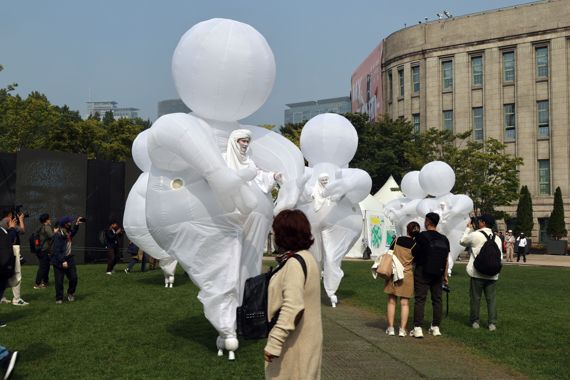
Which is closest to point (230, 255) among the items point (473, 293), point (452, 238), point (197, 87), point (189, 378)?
point (189, 378)

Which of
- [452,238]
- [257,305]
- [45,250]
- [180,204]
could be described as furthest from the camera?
[452,238]

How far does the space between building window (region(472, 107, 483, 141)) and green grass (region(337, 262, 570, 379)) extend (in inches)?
1098

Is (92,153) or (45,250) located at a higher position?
(92,153)

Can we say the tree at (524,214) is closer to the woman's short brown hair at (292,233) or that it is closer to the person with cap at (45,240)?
the person with cap at (45,240)

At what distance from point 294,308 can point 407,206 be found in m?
16.3

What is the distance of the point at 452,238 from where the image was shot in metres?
18.7

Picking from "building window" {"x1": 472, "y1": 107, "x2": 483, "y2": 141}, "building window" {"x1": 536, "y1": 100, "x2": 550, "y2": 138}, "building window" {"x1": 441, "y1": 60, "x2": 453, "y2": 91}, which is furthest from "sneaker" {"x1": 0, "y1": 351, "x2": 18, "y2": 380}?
"building window" {"x1": 441, "y1": 60, "x2": 453, "y2": 91}

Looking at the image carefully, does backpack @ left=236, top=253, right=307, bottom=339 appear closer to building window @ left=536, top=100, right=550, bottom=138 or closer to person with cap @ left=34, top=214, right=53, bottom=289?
person with cap @ left=34, top=214, right=53, bottom=289

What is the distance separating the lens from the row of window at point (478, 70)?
43656mm

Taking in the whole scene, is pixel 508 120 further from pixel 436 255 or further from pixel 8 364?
pixel 8 364

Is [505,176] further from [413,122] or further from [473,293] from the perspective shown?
[473,293]

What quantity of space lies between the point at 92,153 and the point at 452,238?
32772 millimetres

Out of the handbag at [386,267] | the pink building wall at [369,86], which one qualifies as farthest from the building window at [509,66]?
the handbag at [386,267]

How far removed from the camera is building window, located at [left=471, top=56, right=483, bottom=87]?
46188mm
